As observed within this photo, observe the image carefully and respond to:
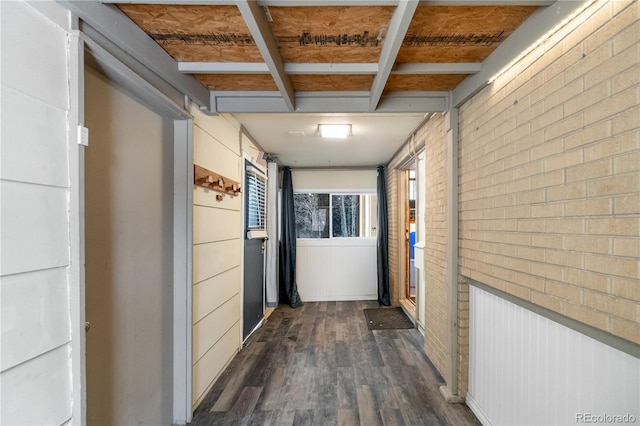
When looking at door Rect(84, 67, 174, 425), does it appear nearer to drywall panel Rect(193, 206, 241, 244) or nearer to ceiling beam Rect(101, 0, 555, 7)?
drywall panel Rect(193, 206, 241, 244)

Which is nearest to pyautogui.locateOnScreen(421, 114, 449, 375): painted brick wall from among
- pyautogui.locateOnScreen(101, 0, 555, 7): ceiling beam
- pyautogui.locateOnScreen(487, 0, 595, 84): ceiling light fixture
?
pyautogui.locateOnScreen(487, 0, 595, 84): ceiling light fixture

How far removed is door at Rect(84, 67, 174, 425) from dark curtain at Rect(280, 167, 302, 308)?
9.07 feet

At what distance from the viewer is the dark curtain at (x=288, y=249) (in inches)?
180

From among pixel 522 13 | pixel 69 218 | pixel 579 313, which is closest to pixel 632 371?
pixel 579 313

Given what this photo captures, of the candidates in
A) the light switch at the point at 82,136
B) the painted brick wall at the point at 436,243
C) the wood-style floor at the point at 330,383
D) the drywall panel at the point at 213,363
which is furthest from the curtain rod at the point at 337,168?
the light switch at the point at 82,136

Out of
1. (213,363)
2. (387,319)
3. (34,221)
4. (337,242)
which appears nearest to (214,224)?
(213,363)

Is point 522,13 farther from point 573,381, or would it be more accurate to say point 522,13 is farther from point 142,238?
point 142,238

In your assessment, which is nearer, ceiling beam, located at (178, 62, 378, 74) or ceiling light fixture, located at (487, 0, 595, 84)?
ceiling light fixture, located at (487, 0, 595, 84)

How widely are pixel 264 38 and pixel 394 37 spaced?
60cm

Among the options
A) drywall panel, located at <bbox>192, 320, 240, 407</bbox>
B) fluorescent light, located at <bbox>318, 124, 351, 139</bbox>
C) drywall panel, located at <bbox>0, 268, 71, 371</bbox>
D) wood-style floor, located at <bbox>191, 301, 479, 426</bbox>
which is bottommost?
wood-style floor, located at <bbox>191, 301, 479, 426</bbox>

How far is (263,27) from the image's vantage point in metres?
1.27

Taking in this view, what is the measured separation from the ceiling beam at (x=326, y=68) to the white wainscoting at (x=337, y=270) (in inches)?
136

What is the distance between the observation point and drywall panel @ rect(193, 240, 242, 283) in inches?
80.7

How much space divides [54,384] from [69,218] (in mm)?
569
